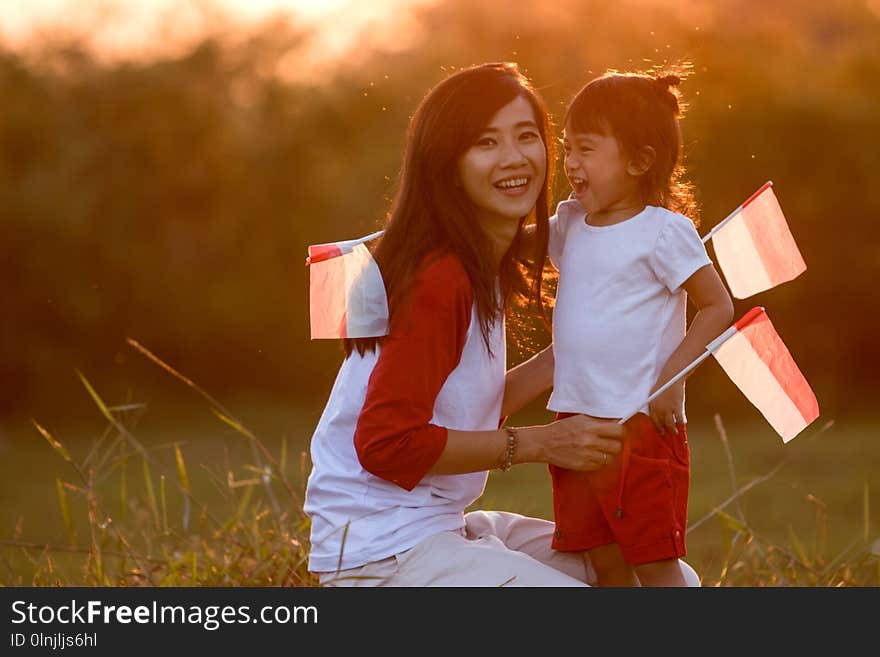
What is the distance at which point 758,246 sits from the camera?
289cm

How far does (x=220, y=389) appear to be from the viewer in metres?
8.08

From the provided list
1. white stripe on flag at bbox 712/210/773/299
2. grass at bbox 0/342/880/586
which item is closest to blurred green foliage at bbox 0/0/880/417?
grass at bbox 0/342/880/586

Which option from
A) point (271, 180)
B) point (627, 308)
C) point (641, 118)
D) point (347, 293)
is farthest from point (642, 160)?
point (271, 180)

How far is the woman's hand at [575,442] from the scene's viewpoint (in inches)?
103

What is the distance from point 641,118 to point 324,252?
69 cm

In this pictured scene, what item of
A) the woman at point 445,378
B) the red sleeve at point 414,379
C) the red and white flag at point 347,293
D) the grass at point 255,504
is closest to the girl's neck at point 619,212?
the woman at point 445,378

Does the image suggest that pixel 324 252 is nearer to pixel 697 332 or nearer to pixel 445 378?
pixel 445 378

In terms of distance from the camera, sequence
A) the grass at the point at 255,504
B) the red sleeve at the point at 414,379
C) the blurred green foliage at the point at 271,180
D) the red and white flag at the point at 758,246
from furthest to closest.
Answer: the blurred green foliage at the point at 271,180 < the grass at the point at 255,504 < the red and white flag at the point at 758,246 < the red sleeve at the point at 414,379

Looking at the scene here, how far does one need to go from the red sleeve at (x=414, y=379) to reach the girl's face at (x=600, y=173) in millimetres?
326

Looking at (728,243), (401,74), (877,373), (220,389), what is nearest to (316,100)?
(401,74)

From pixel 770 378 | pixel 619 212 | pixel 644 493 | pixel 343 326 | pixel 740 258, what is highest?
pixel 619 212

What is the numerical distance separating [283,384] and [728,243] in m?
5.48

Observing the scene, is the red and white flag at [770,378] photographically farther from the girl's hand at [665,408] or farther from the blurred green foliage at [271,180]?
the blurred green foliage at [271,180]

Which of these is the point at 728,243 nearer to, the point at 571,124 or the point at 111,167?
the point at 571,124
